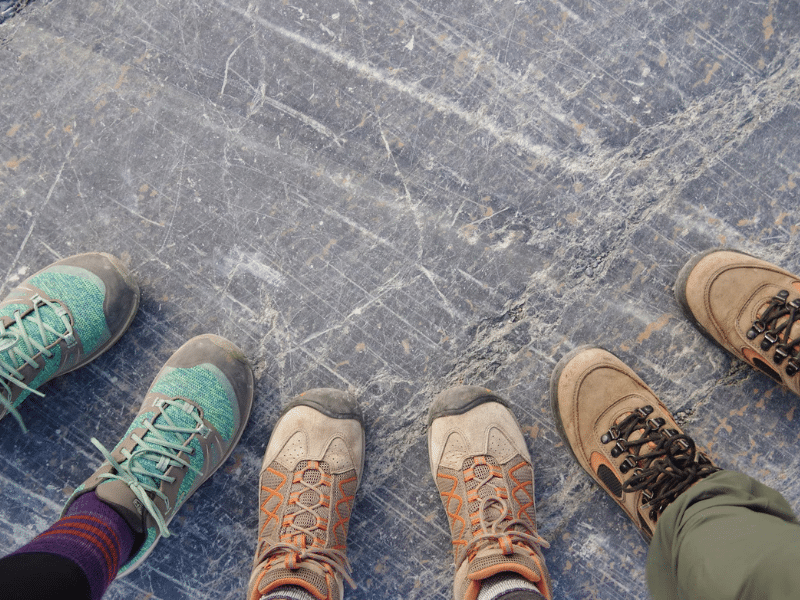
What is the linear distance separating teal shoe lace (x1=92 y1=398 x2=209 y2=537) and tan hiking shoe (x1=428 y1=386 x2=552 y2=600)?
0.79m

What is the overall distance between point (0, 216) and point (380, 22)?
1.50 m

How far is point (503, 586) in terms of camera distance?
1.39 meters

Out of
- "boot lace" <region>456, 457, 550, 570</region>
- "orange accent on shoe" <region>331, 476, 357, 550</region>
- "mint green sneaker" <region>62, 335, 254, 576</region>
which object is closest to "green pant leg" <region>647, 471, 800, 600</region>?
"boot lace" <region>456, 457, 550, 570</region>

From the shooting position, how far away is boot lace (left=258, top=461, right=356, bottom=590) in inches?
58.4

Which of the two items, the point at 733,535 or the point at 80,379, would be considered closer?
the point at 733,535

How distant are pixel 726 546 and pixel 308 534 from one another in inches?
45.0

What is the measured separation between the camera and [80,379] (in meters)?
1.64

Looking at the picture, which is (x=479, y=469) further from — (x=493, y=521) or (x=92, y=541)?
(x=92, y=541)

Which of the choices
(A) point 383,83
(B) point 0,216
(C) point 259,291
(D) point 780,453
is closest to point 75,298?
(B) point 0,216

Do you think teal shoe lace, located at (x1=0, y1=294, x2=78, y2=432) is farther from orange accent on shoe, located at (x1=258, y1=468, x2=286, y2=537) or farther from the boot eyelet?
the boot eyelet

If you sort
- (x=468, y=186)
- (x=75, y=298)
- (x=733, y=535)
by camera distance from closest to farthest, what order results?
(x=733, y=535) → (x=75, y=298) → (x=468, y=186)

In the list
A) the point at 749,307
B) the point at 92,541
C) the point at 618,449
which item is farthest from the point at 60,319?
the point at 749,307

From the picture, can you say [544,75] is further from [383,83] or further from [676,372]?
[676,372]

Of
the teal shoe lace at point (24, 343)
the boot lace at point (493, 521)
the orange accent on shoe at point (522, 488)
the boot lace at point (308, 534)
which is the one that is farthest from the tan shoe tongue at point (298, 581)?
the teal shoe lace at point (24, 343)
